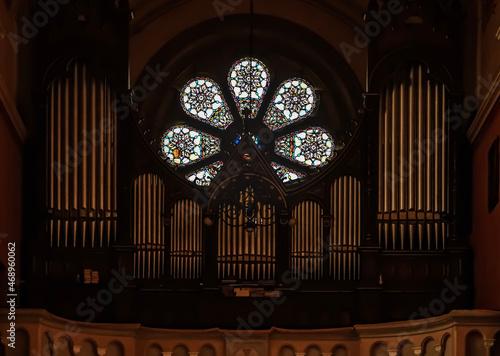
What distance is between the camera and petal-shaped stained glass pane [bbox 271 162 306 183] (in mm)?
24966

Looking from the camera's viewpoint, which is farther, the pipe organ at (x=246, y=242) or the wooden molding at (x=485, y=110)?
the pipe organ at (x=246, y=242)

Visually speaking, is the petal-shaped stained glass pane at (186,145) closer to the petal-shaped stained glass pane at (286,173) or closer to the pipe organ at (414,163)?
the petal-shaped stained glass pane at (286,173)

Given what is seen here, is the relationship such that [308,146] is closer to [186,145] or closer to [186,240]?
[186,145]

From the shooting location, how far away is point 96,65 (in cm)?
2225

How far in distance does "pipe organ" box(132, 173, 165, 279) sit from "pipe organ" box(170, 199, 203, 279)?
174 mm

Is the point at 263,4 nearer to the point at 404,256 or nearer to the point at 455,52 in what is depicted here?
the point at 455,52

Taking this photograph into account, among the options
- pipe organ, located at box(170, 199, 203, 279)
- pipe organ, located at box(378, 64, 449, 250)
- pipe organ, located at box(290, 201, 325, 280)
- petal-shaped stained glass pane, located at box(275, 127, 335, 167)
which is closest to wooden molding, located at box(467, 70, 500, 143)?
pipe organ, located at box(378, 64, 449, 250)

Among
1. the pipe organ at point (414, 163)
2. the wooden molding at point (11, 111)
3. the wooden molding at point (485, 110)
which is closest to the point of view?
the wooden molding at point (11, 111)

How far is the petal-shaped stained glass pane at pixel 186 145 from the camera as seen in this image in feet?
82.6

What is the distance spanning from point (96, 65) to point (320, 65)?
15.2 feet

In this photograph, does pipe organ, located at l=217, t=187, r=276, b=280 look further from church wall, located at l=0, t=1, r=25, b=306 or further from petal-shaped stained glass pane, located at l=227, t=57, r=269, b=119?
petal-shaped stained glass pane, located at l=227, t=57, r=269, b=119

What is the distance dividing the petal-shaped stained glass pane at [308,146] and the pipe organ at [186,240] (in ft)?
11.4

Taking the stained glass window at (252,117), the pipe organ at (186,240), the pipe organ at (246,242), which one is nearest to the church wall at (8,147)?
the pipe organ at (186,240)

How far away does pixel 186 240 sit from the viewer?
22078mm
